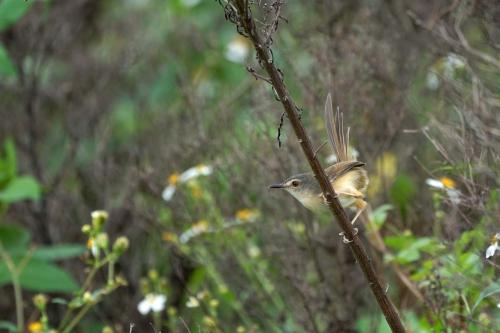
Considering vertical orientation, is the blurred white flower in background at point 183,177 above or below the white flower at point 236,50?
below

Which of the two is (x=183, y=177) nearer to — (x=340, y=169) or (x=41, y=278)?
(x=41, y=278)

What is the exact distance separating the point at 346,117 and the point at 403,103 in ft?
1.00

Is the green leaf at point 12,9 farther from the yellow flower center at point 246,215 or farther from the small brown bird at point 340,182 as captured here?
the yellow flower center at point 246,215

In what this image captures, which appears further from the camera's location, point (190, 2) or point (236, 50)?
point (190, 2)

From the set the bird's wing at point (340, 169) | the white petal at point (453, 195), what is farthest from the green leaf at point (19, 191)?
the white petal at point (453, 195)

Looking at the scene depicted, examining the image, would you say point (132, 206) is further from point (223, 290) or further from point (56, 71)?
point (56, 71)

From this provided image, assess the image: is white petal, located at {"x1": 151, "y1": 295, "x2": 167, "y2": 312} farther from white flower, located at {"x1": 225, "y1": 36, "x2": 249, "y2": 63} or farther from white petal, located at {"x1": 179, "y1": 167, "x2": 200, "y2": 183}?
white flower, located at {"x1": 225, "y1": 36, "x2": 249, "y2": 63}

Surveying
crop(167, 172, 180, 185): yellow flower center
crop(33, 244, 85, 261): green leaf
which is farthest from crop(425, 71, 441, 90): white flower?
crop(33, 244, 85, 261): green leaf

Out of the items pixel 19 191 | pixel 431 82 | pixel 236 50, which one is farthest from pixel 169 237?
pixel 236 50

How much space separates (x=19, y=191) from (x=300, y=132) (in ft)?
6.55

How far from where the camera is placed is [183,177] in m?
3.66

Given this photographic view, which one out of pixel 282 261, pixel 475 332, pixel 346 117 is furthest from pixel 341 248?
pixel 475 332

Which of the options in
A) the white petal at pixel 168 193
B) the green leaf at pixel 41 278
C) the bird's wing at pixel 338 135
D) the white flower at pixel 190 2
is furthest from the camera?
the white flower at pixel 190 2

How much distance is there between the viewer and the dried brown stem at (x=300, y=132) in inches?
68.6
